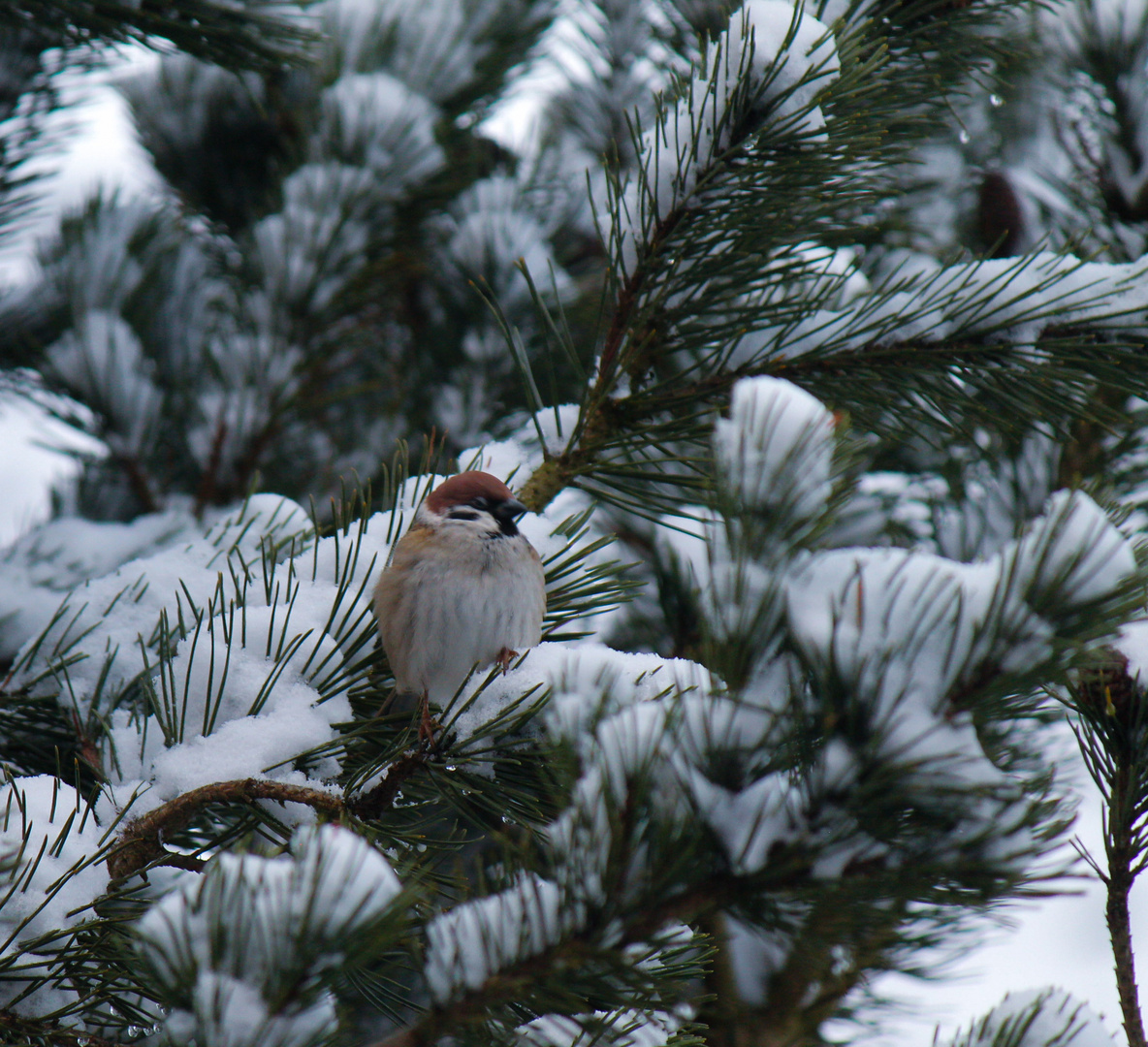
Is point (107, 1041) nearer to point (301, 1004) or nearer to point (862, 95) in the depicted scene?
point (301, 1004)

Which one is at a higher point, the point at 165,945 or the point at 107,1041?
the point at 165,945

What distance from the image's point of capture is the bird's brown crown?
5.12 ft

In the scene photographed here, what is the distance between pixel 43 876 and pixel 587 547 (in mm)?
830

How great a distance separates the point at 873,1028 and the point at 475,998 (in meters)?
0.80

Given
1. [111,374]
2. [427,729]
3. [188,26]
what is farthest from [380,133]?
[427,729]

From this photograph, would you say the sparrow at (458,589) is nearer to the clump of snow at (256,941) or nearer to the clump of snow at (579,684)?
the clump of snow at (579,684)

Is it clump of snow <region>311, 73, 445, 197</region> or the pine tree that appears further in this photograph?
clump of snow <region>311, 73, 445, 197</region>

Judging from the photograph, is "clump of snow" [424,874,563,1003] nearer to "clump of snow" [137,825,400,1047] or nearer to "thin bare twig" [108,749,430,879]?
"clump of snow" [137,825,400,1047]

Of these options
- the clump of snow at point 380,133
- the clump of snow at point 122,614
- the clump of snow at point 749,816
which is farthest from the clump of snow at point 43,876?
the clump of snow at point 380,133

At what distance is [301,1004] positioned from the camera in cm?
62

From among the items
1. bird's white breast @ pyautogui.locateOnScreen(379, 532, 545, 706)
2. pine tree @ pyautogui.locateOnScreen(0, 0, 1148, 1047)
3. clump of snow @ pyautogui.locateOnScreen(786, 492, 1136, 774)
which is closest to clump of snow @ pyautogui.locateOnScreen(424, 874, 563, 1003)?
pine tree @ pyautogui.locateOnScreen(0, 0, 1148, 1047)

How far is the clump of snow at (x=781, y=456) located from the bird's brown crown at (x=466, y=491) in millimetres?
905

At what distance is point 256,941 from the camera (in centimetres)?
61

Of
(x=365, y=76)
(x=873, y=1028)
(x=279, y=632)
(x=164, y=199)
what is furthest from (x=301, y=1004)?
(x=164, y=199)
